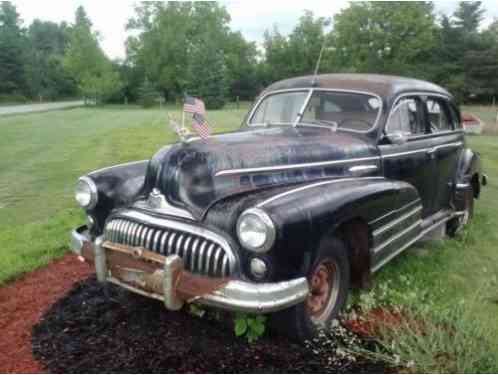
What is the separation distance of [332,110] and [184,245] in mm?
2133

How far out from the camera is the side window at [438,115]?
189 inches

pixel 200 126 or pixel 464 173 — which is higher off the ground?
pixel 200 126

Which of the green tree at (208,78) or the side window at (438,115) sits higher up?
the green tree at (208,78)

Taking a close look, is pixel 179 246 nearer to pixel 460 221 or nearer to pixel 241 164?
pixel 241 164

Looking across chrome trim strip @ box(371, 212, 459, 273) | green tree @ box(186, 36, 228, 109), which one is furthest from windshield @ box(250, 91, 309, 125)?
green tree @ box(186, 36, 228, 109)

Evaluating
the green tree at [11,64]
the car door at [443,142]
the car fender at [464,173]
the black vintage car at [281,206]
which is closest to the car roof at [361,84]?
the black vintage car at [281,206]

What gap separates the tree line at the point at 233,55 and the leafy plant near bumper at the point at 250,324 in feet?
109

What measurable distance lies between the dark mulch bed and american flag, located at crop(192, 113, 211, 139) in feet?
4.28

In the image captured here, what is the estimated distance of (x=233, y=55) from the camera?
47.6m

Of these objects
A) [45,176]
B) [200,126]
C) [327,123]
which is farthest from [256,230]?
[45,176]

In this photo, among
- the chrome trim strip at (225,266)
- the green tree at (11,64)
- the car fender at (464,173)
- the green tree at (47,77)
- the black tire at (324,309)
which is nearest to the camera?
the chrome trim strip at (225,266)

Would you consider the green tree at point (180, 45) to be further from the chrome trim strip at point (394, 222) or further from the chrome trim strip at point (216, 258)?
the chrome trim strip at point (216, 258)

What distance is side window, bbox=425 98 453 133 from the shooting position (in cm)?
480

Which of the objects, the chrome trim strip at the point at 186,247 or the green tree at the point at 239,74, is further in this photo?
the green tree at the point at 239,74
